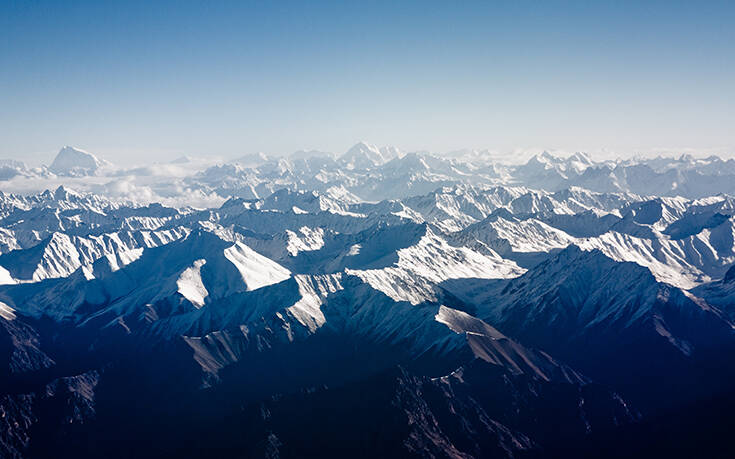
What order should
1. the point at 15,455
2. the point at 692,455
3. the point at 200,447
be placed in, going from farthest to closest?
the point at 15,455 → the point at 200,447 → the point at 692,455

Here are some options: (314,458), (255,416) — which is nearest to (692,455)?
(314,458)

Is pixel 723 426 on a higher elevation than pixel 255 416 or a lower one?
higher

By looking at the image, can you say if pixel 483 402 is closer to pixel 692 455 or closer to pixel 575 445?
pixel 575 445

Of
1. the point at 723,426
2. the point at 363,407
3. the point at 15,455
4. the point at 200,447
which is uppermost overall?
the point at 723,426

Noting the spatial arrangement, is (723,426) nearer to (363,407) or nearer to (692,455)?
(692,455)

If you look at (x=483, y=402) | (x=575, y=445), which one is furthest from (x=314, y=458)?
(x=575, y=445)

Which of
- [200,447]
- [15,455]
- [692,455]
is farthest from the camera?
[15,455]

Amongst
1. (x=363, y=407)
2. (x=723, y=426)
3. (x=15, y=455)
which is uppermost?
(x=723, y=426)

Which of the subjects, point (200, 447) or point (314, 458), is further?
point (200, 447)

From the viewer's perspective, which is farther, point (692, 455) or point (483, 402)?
point (483, 402)
